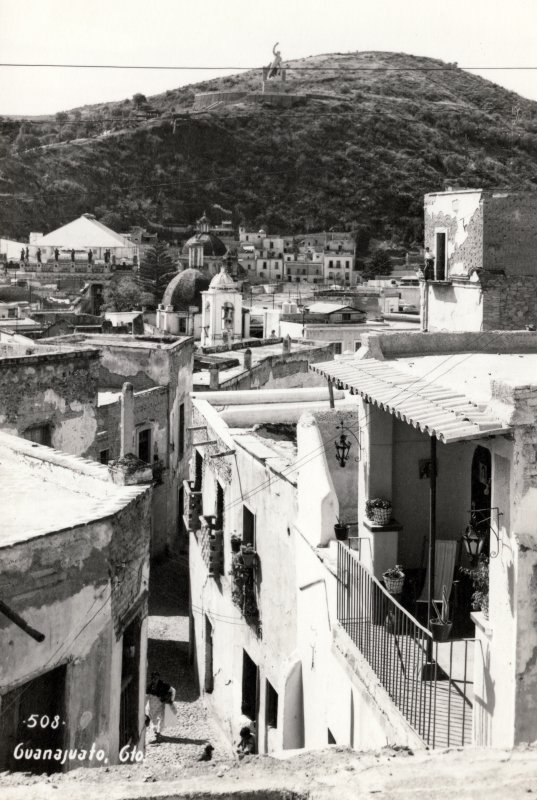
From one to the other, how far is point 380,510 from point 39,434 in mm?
10313

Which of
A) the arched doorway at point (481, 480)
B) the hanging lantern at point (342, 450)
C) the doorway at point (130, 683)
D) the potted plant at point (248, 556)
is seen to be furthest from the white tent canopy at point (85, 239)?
the doorway at point (130, 683)

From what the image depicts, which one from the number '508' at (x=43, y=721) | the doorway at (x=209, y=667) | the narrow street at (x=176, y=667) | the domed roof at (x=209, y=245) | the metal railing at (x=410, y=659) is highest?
the domed roof at (x=209, y=245)

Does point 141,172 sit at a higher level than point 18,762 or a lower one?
higher

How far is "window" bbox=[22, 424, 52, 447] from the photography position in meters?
17.8

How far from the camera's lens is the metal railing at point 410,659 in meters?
7.09

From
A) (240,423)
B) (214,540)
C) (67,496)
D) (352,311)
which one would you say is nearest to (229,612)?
(214,540)

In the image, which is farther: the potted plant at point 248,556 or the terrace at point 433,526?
the potted plant at point 248,556

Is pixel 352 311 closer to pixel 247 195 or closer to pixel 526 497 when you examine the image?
pixel 526 497

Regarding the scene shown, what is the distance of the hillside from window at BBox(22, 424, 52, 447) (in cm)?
11017

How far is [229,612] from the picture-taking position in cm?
1527

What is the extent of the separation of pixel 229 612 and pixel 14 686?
8.50m

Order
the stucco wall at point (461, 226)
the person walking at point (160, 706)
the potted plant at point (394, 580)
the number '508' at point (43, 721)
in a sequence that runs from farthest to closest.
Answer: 1. the stucco wall at point (461, 226)
2. the person walking at point (160, 706)
3. the potted plant at point (394, 580)
4. the number '508' at point (43, 721)

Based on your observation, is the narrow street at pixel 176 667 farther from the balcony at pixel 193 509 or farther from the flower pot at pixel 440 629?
the flower pot at pixel 440 629

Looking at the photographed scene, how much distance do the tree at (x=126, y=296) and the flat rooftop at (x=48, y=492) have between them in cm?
6379
